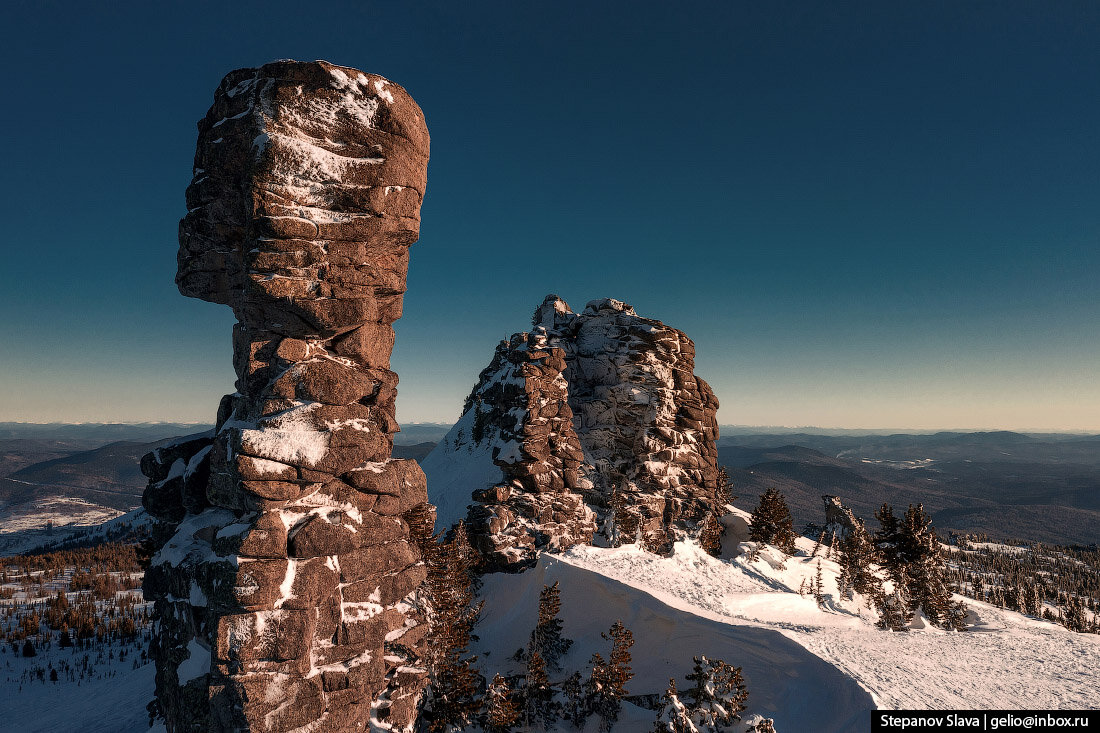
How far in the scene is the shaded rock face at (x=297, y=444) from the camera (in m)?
13.1

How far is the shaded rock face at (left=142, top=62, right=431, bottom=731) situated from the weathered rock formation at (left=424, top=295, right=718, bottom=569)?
50.9 feet

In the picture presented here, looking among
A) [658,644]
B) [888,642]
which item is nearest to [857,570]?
[888,642]

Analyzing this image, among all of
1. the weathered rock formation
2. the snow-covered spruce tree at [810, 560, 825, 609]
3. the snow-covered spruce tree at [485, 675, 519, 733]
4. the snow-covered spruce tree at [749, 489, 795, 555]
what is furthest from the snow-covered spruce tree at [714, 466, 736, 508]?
the snow-covered spruce tree at [485, 675, 519, 733]

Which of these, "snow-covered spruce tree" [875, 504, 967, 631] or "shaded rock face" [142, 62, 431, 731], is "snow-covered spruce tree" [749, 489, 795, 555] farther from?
"shaded rock face" [142, 62, 431, 731]

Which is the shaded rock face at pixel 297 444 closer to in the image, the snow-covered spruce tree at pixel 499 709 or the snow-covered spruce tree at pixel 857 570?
the snow-covered spruce tree at pixel 499 709

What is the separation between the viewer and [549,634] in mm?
21078

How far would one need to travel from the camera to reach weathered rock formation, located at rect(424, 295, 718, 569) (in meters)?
33.5

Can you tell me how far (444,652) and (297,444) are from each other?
393 inches

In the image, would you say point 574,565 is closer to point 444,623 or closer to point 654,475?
point 444,623

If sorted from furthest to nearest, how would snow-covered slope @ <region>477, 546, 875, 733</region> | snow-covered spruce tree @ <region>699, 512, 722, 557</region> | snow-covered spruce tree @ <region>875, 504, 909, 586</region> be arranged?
1. snow-covered spruce tree @ <region>699, 512, 722, 557</region>
2. snow-covered spruce tree @ <region>875, 504, 909, 586</region>
3. snow-covered slope @ <region>477, 546, 875, 733</region>

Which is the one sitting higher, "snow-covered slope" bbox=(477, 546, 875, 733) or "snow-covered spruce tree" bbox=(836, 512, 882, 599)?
"snow-covered slope" bbox=(477, 546, 875, 733)

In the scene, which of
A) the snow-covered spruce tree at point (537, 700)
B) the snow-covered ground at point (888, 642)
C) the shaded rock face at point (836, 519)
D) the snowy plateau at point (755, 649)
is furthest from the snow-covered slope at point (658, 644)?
the shaded rock face at point (836, 519)

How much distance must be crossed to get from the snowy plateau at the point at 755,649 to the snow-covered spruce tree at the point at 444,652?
352cm

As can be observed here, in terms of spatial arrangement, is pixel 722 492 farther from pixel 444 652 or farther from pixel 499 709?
pixel 499 709
